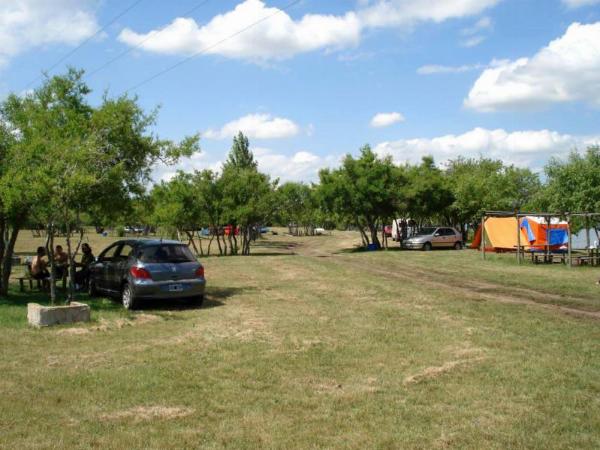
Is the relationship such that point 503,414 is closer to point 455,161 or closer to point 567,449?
point 567,449

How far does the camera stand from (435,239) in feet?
120

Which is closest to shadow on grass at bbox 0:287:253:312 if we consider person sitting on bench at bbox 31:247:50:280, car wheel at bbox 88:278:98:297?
car wheel at bbox 88:278:98:297

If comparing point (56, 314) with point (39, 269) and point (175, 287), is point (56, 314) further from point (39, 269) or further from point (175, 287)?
point (39, 269)

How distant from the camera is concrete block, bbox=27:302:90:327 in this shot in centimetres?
998

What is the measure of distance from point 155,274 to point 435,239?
27.2m

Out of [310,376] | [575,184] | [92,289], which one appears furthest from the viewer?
[575,184]

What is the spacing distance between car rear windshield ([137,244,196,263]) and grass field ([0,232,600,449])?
41.4 inches

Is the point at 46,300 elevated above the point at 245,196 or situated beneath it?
situated beneath

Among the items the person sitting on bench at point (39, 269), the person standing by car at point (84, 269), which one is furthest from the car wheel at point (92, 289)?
the person sitting on bench at point (39, 269)

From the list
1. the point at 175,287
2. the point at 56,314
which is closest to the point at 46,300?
the point at 175,287

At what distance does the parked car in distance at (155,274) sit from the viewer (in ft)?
39.0

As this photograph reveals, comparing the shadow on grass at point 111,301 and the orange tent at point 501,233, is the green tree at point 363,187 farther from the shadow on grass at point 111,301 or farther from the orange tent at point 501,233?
the shadow on grass at point 111,301

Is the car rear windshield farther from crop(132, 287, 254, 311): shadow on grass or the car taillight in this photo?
crop(132, 287, 254, 311): shadow on grass

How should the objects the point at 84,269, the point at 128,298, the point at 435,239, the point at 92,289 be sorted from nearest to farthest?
the point at 128,298 < the point at 92,289 < the point at 84,269 < the point at 435,239
